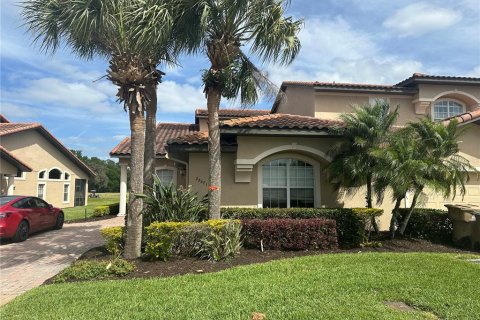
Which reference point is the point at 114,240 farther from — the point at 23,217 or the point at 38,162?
the point at 38,162

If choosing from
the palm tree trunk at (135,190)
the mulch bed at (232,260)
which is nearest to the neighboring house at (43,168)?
the palm tree trunk at (135,190)

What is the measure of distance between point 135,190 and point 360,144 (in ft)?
20.5

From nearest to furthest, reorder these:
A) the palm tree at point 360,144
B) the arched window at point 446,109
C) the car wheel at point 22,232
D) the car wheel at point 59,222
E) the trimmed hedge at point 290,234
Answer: the trimmed hedge at point 290,234 → the palm tree at point 360,144 → the car wheel at point 22,232 → the car wheel at point 59,222 → the arched window at point 446,109

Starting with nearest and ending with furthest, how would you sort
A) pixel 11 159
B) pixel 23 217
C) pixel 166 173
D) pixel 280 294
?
1. pixel 280 294
2. pixel 23 217
3. pixel 11 159
4. pixel 166 173

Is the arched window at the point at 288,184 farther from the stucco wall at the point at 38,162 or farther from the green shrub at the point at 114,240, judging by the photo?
the stucco wall at the point at 38,162

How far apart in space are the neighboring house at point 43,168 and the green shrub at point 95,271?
1564 cm

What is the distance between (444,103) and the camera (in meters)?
17.6

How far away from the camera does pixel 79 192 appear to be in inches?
1428

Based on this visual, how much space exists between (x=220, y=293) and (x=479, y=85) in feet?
55.9

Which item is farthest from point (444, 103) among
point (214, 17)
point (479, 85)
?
point (214, 17)

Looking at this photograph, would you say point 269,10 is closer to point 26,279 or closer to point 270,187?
point 270,187

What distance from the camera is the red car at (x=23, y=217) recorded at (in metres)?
12.4

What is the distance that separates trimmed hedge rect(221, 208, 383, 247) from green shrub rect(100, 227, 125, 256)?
9.41 feet

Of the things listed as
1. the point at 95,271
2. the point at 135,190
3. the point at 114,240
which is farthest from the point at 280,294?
the point at 114,240
